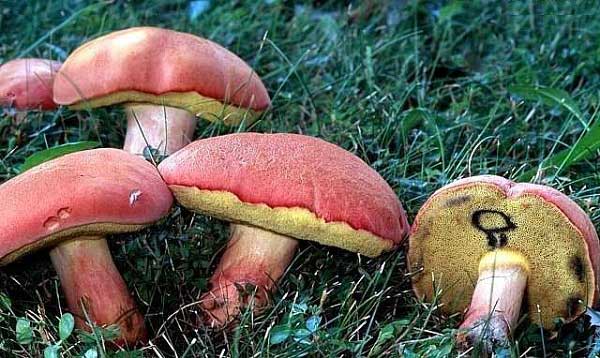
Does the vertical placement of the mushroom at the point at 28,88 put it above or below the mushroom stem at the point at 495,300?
above

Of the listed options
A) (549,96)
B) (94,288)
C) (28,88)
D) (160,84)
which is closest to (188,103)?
(160,84)

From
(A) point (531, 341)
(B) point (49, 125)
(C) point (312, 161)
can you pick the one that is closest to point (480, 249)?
(A) point (531, 341)

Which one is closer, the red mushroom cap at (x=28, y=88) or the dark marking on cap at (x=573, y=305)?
the dark marking on cap at (x=573, y=305)

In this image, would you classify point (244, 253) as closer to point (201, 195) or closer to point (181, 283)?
point (181, 283)

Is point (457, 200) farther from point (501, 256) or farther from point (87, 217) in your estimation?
point (87, 217)

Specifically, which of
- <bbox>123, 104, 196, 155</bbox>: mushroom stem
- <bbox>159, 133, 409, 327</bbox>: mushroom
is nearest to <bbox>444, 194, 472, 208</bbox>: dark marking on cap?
<bbox>159, 133, 409, 327</bbox>: mushroom

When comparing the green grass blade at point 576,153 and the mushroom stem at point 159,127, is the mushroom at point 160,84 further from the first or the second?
the green grass blade at point 576,153

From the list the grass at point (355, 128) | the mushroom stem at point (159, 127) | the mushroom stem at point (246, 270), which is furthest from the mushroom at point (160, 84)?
the mushroom stem at point (246, 270)

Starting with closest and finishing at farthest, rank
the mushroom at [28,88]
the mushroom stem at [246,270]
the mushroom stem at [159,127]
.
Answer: the mushroom stem at [246,270], the mushroom stem at [159,127], the mushroom at [28,88]
